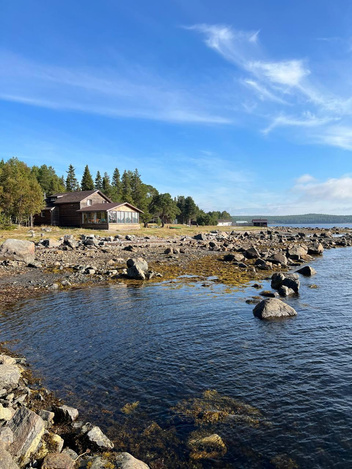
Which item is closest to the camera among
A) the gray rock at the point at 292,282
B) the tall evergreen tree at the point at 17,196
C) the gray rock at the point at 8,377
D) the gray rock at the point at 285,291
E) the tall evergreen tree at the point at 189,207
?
the gray rock at the point at 8,377

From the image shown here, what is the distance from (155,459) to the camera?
6344 millimetres

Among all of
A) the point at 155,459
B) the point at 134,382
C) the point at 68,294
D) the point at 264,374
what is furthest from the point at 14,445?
the point at 68,294

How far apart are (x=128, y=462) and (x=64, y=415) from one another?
241 cm

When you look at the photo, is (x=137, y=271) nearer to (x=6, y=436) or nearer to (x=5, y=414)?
(x=5, y=414)

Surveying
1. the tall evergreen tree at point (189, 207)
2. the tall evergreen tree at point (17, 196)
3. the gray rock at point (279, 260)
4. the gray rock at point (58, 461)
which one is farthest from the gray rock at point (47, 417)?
the tall evergreen tree at point (189, 207)

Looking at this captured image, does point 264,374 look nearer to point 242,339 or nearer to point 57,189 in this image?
point 242,339

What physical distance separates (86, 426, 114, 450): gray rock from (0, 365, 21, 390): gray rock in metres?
3.13

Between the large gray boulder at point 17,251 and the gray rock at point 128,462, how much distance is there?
27.8 meters

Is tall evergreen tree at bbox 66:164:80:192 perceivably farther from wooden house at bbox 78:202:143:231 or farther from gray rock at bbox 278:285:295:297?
gray rock at bbox 278:285:295:297

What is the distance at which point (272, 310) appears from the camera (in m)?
15.4

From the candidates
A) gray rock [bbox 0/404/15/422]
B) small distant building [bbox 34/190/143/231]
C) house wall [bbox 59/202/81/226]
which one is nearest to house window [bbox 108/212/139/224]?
small distant building [bbox 34/190/143/231]

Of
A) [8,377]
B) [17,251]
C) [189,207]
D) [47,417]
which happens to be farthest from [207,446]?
[189,207]

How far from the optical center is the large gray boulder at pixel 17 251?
3077 cm

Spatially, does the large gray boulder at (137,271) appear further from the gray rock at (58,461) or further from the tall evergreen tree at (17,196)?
the tall evergreen tree at (17,196)
